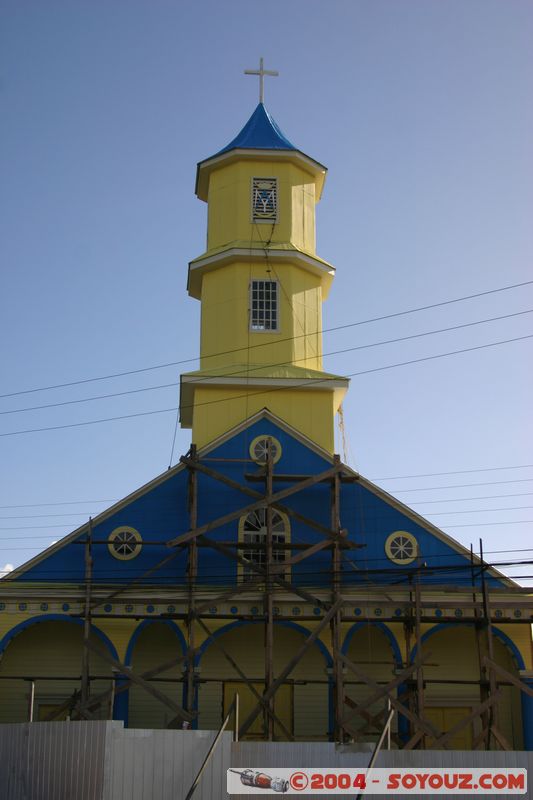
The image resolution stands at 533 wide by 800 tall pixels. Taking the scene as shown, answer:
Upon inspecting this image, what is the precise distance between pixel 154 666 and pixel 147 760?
11.7 m

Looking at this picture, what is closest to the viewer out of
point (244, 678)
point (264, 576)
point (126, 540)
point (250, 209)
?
point (244, 678)

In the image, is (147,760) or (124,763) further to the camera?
(147,760)

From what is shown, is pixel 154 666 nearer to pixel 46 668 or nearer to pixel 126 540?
pixel 46 668

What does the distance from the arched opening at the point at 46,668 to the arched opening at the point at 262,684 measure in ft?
9.16

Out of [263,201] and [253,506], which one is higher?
[263,201]

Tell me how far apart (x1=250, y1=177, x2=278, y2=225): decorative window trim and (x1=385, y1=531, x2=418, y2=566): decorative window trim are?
1112 cm

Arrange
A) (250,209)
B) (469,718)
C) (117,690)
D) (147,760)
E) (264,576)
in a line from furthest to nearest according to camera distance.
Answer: (250,209)
(264,576)
(117,690)
(469,718)
(147,760)

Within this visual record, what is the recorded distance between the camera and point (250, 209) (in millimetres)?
35594

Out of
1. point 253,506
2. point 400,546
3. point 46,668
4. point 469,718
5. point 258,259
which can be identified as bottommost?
point 469,718

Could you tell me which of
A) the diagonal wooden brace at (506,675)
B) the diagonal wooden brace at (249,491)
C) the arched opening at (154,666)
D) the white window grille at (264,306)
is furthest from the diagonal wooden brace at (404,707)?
the white window grille at (264,306)

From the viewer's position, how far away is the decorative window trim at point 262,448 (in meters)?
31.5

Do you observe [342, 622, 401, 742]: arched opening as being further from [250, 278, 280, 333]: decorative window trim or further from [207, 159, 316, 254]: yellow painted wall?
[207, 159, 316, 254]: yellow painted wall

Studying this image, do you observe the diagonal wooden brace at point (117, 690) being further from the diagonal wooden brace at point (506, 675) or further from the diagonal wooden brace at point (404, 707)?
the diagonal wooden brace at point (506, 675)

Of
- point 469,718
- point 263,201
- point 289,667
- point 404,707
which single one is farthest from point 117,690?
point 263,201
